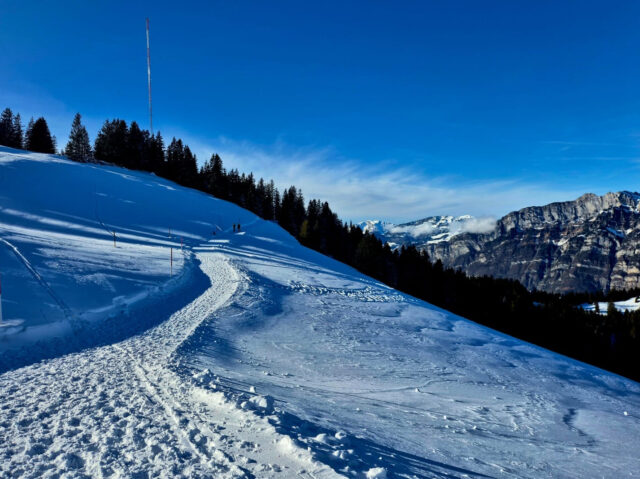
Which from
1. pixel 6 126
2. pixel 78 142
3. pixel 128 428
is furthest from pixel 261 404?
pixel 6 126

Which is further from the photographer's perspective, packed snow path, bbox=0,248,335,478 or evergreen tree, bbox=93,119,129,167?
evergreen tree, bbox=93,119,129,167

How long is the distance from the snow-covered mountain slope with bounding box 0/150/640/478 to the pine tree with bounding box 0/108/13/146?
8156cm

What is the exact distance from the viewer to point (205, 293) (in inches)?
689

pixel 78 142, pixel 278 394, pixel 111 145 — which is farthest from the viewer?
pixel 111 145

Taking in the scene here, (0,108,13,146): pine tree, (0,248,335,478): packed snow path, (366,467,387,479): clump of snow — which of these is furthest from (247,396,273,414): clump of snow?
(0,108,13,146): pine tree

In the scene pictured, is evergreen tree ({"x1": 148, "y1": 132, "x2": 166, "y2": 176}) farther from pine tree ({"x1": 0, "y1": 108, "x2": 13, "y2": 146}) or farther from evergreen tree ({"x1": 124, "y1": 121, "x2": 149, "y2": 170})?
pine tree ({"x1": 0, "y1": 108, "x2": 13, "y2": 146})

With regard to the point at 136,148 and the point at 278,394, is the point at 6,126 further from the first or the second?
the point at 278,394

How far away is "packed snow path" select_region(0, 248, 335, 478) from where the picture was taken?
4.08 meters

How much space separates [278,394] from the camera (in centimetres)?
692

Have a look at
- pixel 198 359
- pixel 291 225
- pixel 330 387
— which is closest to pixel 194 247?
pixel 198 359

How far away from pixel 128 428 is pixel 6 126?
10346cm

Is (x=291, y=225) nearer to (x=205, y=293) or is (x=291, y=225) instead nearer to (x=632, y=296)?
(x=205, y=293)

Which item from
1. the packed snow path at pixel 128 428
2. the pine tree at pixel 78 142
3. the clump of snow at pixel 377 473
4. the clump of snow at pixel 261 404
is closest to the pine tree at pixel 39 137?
the pine tree at pixel 78 142

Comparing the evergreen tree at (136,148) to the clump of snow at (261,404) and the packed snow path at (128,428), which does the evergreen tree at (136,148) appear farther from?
the clump of snow at (261,404)
